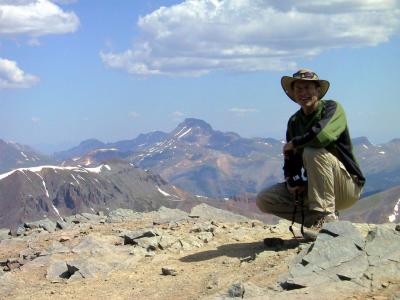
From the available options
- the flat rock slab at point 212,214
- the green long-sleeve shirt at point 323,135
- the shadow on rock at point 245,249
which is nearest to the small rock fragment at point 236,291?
the shadow on rock at point 245,249

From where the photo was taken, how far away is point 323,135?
970 centimetres

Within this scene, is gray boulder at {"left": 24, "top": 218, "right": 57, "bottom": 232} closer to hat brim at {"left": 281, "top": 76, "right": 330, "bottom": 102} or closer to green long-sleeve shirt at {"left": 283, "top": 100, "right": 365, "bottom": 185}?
green long-sleeve shirt at {"left": 283, "top": 100, "right": 365, "bottom": 185}

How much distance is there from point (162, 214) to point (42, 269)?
5.62 meters

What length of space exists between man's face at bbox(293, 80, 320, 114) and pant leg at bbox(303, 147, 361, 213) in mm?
773

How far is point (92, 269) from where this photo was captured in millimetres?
11641

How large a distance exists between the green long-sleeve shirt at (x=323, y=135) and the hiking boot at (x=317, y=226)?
821 mm

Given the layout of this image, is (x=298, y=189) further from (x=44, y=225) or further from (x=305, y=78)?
(x=44, y=225)

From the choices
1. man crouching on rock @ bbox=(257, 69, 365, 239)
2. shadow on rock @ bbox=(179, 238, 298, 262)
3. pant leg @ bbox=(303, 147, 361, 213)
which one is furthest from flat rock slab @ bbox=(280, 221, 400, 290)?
shadow on rock @ bbox=(179, 238, 298, 262)

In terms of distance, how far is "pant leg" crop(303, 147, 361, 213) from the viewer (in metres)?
9.95

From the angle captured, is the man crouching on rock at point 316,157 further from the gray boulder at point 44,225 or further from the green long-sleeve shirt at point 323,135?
the gray boulder at point 44,225

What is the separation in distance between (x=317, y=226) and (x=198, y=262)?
2346mm

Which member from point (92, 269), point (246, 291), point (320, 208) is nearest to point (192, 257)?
point (92, 269)

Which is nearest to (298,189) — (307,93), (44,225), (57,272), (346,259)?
(307,93)

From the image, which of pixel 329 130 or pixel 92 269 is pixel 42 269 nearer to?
pixel 92 269
